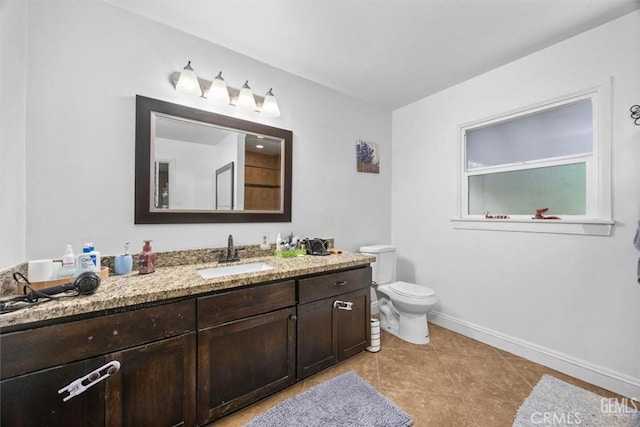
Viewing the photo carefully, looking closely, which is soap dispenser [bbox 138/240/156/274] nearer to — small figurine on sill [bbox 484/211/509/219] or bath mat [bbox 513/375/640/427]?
bath mat [bbox 513/375/640/427]

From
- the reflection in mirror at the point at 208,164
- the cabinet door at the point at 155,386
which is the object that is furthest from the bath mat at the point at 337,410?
the reflection in mirror at the point at 208,164

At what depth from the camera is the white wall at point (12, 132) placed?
1.13 meters

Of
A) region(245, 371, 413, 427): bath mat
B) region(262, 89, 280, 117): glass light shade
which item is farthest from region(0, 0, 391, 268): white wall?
region(245, 371, 413, 427): bath mat

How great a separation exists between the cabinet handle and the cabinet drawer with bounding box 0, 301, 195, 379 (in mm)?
64

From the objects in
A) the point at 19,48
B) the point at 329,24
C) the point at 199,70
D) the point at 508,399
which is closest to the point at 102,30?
the point at 19,48

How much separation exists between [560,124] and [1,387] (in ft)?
11.6

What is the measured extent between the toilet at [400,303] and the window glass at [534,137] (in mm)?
1320

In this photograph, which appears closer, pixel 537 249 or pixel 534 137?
pixel 537 249

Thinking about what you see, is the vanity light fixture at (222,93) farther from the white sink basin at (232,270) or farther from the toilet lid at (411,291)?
the toilet lid at (411,291)

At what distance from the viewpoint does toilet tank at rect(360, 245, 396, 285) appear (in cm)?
261

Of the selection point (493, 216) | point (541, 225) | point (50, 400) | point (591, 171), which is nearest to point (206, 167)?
point (50, 400)

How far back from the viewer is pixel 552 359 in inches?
74.9

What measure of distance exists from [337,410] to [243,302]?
2.83 feet

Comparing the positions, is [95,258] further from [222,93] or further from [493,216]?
[493,216]
